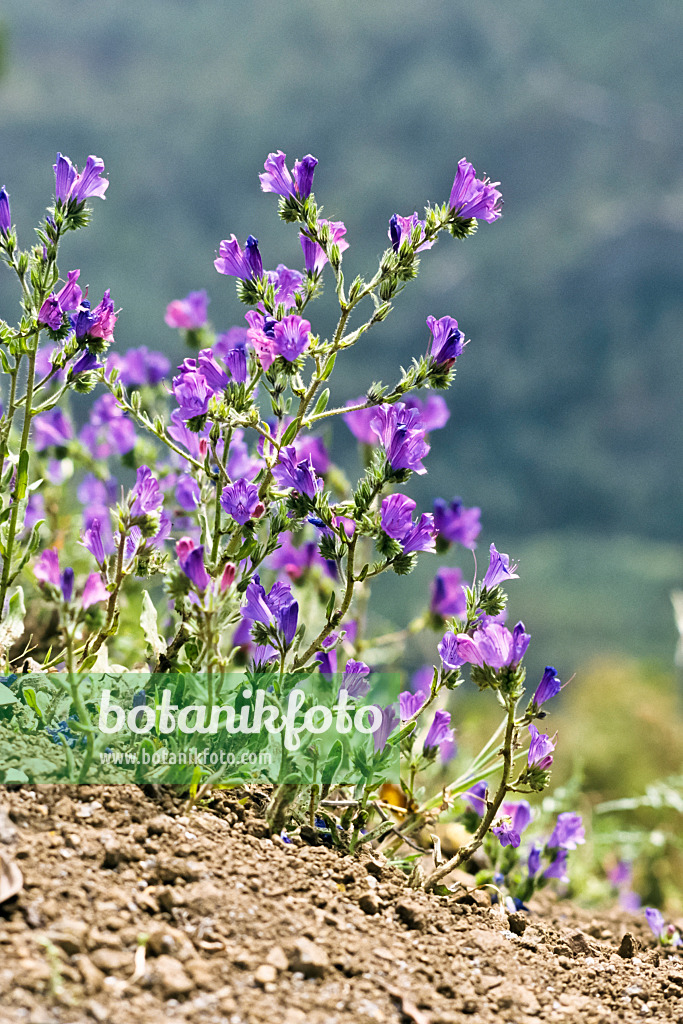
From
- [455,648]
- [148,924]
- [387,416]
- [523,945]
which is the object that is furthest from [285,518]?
[523,945]

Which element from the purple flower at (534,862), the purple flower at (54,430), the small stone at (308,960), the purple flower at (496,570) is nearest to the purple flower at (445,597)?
the purple flower at (534,862)

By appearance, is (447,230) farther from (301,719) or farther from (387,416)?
(301,719)

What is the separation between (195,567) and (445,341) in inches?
21.6

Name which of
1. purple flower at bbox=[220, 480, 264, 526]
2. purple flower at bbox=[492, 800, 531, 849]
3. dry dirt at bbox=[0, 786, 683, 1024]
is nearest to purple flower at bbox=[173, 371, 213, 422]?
purple flower at bbox=[220, 480, 264, 526]

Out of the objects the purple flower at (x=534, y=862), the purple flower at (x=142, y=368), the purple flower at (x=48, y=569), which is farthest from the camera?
the purple flower at (x=142, y=368)

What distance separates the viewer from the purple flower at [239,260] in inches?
60.3

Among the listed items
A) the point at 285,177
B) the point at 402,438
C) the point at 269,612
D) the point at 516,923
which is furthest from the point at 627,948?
the point at 285,177

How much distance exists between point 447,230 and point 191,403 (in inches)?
20.2

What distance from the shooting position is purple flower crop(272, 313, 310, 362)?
145 cm

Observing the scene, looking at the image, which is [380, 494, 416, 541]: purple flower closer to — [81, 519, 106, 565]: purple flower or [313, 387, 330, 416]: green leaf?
[313, 387, 330, 416]: green leaf

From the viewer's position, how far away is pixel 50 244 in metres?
1.55

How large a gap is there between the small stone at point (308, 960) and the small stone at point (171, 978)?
14cm

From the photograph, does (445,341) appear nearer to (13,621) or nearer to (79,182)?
(79,182)

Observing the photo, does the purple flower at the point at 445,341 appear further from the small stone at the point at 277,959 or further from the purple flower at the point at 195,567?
the small stone at the point at 277,959
